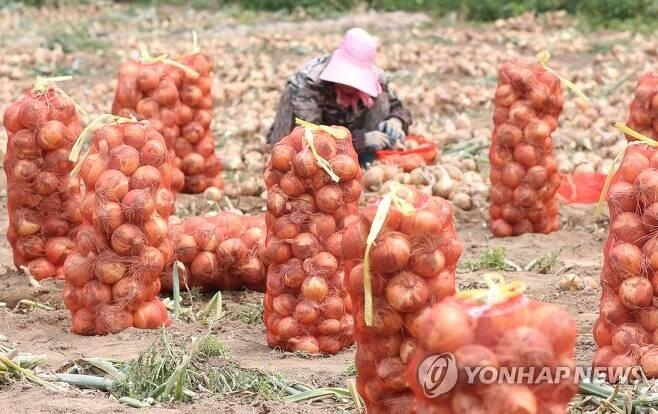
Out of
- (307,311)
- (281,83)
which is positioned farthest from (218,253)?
(281,83)

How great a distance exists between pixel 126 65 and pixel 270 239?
279cm

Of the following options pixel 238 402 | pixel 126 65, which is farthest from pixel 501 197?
pixel 238 402

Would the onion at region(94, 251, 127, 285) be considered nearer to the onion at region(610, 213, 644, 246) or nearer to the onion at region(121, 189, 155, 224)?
the onion at region(121, 189, 155, 224)

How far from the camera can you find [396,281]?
343 cm

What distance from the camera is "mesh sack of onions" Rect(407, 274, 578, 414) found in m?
2.82

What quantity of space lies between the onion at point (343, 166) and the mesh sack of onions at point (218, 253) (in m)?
1.12

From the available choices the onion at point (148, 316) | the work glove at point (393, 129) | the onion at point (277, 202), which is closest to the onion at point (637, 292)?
the onion at point (277, 202)

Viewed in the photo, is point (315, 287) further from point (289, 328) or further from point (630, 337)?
point (630, 337)

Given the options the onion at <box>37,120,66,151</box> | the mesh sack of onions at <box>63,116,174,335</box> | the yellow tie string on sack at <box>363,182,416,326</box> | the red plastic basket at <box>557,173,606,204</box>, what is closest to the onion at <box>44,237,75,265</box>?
the onion at <box>37,120,66,151</box>

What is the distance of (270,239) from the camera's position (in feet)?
15.5

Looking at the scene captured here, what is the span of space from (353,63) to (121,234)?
3.15 metres

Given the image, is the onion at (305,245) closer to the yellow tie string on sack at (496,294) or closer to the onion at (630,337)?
the onion at (630,337)

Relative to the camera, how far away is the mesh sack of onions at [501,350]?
9.24 ft

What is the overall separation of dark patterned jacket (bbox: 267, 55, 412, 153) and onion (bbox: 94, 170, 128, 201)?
10.0ft
